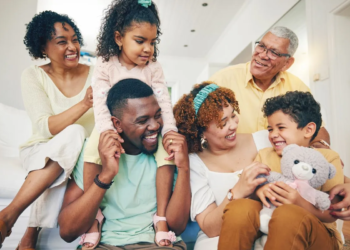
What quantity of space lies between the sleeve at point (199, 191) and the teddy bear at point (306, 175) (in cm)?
26

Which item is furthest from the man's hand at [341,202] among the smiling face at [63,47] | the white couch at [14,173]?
the smiling face at [63,47]

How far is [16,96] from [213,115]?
3134 mm


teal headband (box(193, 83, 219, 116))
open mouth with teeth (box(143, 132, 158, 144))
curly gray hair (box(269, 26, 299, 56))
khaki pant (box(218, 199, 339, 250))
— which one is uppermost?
curly gray hair (box(269, 26, 299, 56))

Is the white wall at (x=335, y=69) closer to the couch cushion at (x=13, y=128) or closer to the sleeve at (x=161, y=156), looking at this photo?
the sleeve at (x=161, y=156)

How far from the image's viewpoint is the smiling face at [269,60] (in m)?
1.99

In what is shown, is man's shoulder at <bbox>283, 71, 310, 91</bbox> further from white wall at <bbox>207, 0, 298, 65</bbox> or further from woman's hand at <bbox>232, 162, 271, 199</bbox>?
white wall at <bbox>207, 0, 298, 65</bbox>

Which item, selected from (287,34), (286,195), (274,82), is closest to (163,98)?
(286,195)

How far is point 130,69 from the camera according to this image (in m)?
1.50

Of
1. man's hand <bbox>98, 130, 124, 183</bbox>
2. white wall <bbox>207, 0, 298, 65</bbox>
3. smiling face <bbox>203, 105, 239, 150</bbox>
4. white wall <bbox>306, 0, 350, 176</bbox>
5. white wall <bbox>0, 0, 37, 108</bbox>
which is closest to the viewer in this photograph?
man's hand <bbox>98, 130, 124, 183</bbox>

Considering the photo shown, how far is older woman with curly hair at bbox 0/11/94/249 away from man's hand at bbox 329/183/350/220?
1166 mm

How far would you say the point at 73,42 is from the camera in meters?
1.86

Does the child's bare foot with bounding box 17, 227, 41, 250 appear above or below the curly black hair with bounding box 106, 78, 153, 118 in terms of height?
below

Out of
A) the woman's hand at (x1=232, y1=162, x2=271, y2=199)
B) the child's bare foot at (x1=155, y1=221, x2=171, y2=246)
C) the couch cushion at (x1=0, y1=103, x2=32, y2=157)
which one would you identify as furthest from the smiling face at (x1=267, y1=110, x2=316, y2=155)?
the couch cushion at (x1=0, y1=103, x2=32, y2=157)

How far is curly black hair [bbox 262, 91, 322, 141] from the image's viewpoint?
1318mm
